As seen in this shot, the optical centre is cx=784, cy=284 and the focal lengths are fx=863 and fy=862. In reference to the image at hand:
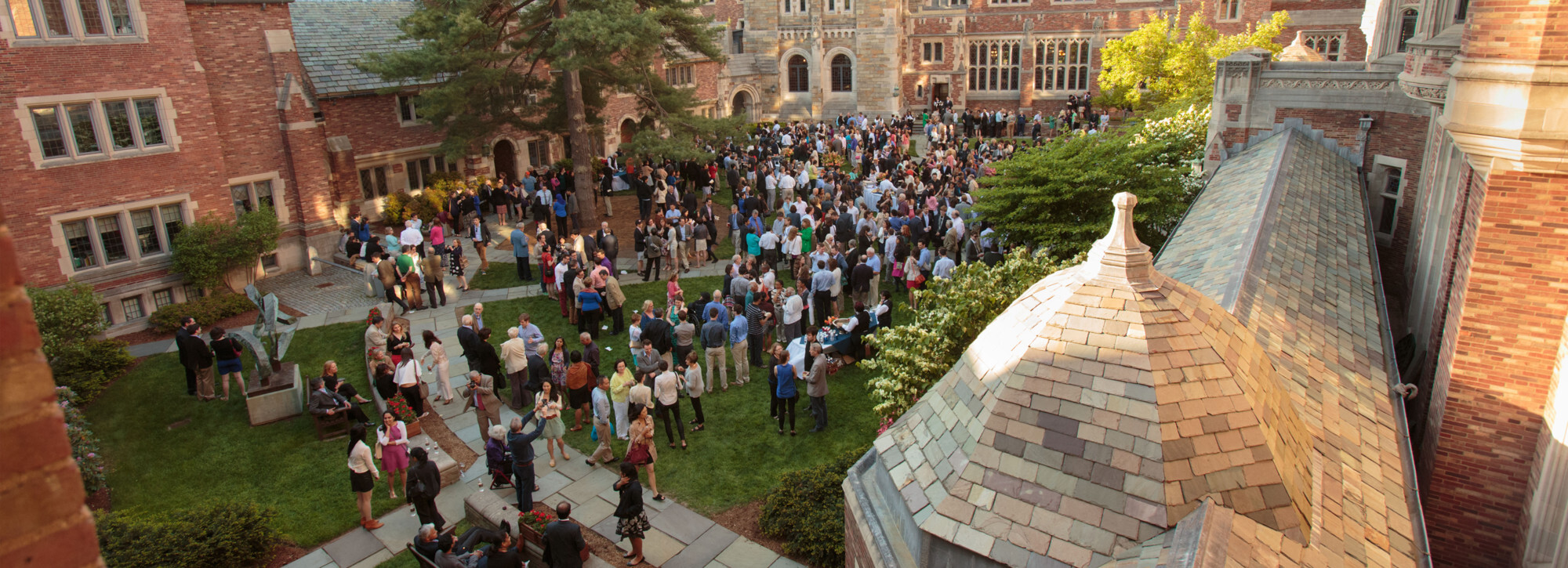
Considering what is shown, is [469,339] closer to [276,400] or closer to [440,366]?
[440,366]

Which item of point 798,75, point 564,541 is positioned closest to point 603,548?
point 564,541

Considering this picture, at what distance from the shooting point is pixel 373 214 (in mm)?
24562

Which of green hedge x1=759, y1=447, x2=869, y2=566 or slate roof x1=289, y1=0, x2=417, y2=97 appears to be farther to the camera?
slate roof x1=289, y1=0, x2=417, y2=97

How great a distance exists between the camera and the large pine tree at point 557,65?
782 inches

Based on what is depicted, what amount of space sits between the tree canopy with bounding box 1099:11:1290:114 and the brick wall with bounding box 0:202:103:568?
27.3 m

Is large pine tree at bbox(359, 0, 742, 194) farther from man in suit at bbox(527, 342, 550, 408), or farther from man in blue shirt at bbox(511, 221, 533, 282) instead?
man in suit at bbox(527, 342, 550, 408)

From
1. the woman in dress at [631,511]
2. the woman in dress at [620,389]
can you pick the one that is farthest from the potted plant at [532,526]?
the woman in dress at [620,389]

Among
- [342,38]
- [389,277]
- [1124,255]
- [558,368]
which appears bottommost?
[558,368]

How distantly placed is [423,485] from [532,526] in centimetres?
145

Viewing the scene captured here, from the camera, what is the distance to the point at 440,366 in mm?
13383

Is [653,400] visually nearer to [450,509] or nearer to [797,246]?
[450,509]

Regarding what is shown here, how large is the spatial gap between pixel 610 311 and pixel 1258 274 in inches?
430

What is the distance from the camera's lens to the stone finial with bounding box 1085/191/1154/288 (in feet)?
16.7

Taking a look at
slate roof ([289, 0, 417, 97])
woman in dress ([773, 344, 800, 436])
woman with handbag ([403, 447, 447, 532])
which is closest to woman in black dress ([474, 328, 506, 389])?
woman with handbag ([403, 447, 447, 532])
